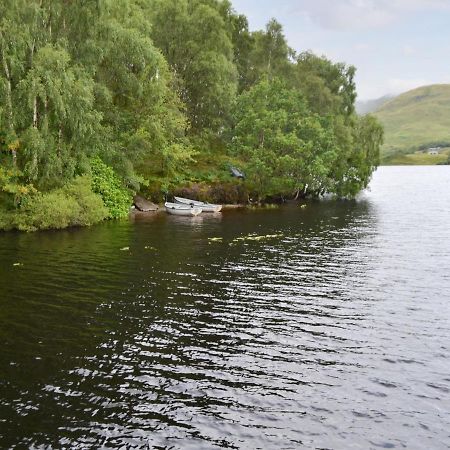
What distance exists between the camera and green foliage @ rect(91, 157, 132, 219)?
52.7 metres

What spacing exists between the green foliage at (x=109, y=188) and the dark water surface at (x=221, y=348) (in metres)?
15.7

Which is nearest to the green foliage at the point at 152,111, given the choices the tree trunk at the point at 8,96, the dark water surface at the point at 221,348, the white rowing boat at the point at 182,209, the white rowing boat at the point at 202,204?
the tree trunk at the point at 8,96

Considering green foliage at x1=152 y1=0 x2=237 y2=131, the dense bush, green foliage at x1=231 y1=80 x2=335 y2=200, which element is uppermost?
green foliage at x1=152 y1=0 x2=237 y2=131

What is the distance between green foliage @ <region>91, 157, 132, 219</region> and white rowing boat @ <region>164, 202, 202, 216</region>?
693 centimetres

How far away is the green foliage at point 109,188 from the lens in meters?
52.7

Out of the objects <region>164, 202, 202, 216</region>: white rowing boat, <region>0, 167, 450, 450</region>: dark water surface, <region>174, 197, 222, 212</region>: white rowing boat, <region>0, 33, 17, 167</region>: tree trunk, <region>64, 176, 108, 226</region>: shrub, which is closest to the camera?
<region>0, 167, 450, 450</region>: dark water surface

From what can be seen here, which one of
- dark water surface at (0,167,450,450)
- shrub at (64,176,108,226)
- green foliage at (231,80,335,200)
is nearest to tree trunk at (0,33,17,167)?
shrub at (64,176,108,226)

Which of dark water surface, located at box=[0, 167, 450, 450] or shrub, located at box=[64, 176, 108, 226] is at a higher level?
shrub, located at box=[64, 176, 108, 226]

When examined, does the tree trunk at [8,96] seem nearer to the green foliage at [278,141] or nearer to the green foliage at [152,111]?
the green foliage at [152,111]

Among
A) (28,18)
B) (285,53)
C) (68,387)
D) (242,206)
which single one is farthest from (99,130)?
(285,53)

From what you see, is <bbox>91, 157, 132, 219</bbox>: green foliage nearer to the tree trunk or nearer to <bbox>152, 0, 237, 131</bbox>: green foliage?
the tree trunk

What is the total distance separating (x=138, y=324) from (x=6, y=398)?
738 centimetres

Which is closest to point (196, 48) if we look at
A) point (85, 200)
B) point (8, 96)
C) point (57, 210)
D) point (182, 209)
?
point (182, 209)

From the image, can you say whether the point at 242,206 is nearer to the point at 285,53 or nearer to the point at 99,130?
the point at 99,130
